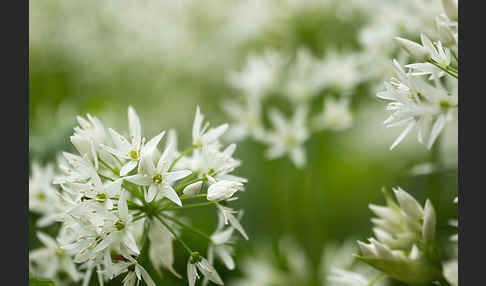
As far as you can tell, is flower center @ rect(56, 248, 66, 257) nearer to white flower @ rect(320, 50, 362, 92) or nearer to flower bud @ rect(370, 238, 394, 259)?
flower bud @ rect(370, 238, 394, 259)

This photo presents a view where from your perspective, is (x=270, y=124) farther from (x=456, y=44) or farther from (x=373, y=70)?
(x=456, y=44)

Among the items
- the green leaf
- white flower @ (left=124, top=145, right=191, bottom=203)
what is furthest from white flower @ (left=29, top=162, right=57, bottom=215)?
white flower @ (left=124, top=145, right=191, bottom=203)

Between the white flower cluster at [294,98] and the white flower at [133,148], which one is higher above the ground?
the white flower cluster at [294,98]

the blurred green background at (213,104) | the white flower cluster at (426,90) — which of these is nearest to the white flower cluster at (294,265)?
the blurred green background at (213,104)

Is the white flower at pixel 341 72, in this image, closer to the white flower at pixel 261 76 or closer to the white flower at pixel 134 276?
the white flower at pixel 261 76

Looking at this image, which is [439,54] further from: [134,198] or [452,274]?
[134,198]
